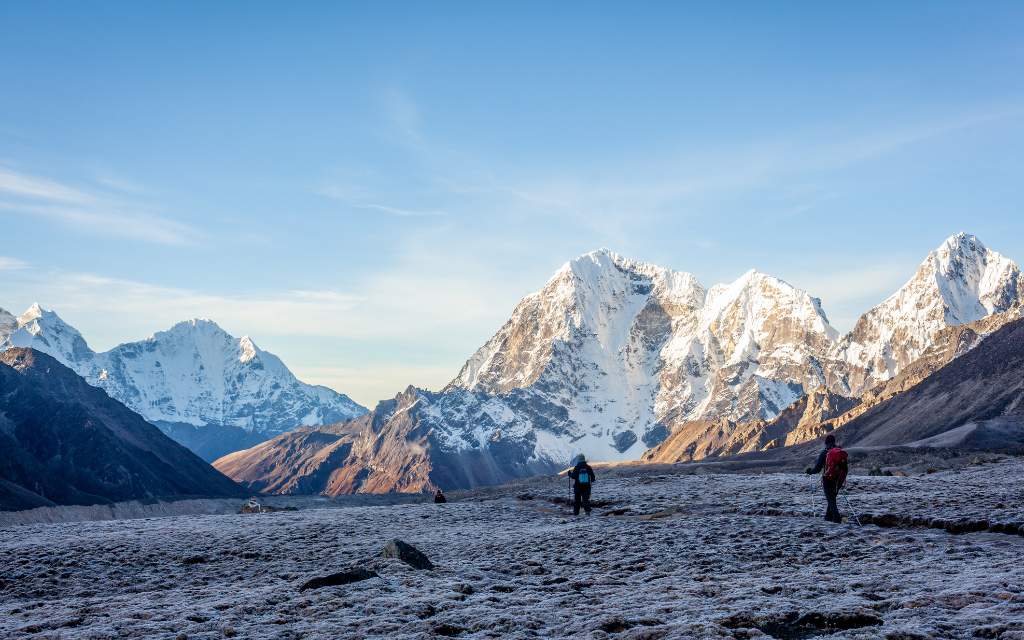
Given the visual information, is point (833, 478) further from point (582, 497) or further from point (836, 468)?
point (582, 497)

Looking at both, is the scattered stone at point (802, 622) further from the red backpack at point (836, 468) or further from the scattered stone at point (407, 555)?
the red backpack at point (836, 468)

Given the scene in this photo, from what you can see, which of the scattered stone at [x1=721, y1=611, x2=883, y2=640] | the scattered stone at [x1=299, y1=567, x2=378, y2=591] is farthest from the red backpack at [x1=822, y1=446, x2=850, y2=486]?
A: the scattered stone at [x1=299, y1=567, x2=378, y2=591]

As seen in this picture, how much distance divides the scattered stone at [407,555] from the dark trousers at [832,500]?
37.1 feet

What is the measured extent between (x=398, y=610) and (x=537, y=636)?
10.8 feet

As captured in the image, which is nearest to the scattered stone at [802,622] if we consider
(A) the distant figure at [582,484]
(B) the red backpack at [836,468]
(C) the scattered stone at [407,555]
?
(C) the scattered stone at [407,555]

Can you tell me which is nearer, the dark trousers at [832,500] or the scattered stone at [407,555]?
the scattered stone at [407,555]

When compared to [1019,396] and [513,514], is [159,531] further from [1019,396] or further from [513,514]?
[1019,396]

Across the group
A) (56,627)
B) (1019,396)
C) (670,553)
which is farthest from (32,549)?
(1019,396)

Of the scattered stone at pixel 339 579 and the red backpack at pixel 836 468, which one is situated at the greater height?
the red backpack at pixel 836 468

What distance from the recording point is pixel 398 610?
53.2 feet

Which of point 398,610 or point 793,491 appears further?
point 793,491

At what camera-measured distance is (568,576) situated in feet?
64.4

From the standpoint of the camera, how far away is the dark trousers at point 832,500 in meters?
25.5

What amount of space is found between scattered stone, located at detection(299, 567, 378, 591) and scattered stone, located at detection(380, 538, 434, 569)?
1.84 m
